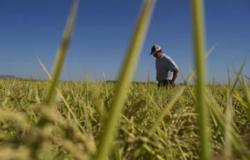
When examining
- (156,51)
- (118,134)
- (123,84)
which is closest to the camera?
(123,84)

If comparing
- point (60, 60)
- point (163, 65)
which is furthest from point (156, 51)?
point (60, 60)

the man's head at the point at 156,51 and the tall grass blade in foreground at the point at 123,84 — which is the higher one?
the man's head at the point at 156,51

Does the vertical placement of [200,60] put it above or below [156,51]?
below

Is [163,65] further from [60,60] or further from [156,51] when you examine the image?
[60,60]

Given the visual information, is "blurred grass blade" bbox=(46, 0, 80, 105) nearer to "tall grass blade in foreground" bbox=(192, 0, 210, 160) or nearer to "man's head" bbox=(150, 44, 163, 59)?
"tall grass blade in foreground" bbox=(192, 0, 210, 160)

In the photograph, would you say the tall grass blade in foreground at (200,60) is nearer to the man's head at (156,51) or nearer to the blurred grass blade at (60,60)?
the blurred grass blade at (60,60)

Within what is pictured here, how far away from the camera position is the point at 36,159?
1.11 ft

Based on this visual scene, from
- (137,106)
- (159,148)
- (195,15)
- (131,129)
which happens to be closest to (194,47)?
(195,15)

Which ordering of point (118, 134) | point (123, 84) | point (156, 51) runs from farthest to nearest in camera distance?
point (156, 51) → point (118, 134) → point (123, 84)

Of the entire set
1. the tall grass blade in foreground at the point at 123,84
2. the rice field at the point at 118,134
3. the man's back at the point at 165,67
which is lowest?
the rice field at the point at 118,134

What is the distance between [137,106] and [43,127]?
3.51 ft

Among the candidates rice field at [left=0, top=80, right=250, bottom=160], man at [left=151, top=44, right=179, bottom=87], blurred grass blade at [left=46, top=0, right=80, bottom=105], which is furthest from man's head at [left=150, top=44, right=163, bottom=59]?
blurred grass blade at [left=46, top=0, right=80, bottom=105]

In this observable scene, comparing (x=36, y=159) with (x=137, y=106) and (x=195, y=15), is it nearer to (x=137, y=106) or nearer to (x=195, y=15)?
(x=195, y=15)

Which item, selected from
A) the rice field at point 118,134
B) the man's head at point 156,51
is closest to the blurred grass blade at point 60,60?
the rice field at point 118,134
